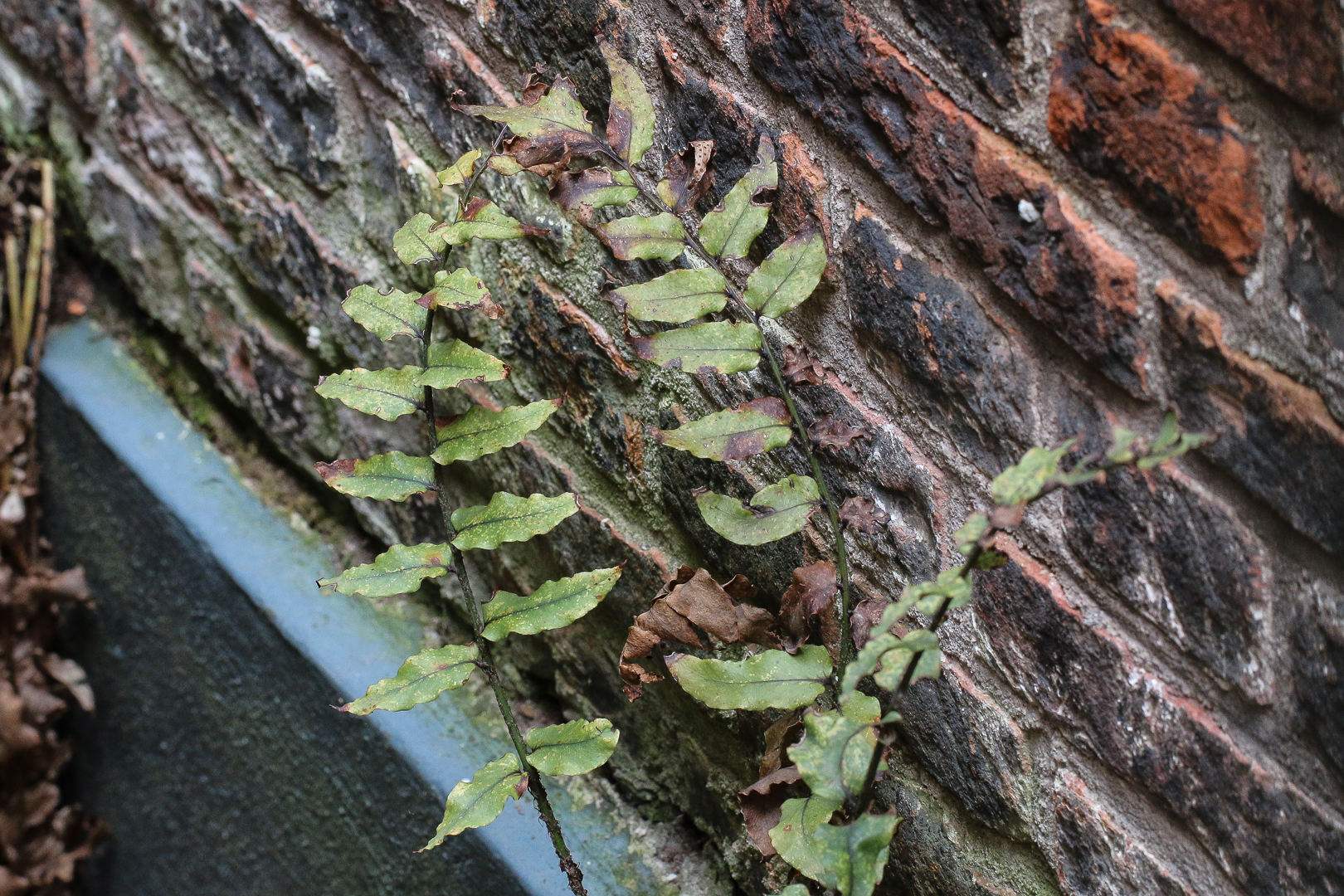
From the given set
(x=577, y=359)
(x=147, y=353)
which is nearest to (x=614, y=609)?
(x=577, y=359)

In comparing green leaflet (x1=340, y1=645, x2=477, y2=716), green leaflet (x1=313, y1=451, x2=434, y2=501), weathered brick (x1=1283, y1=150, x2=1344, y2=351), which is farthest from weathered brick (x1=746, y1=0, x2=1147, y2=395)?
green leaflet (x1=340, y1=645, x2=477, y2=716)

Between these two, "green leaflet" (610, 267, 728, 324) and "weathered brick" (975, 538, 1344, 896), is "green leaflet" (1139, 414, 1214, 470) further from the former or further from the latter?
"green leaflet" (610, 267, 728, 324)

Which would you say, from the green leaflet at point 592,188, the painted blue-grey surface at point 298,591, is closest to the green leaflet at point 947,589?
the green leaflet at point 592,188

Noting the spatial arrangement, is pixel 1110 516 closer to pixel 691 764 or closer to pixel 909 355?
pixel 909 355

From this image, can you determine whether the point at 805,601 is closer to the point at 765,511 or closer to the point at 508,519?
the point at 765,511

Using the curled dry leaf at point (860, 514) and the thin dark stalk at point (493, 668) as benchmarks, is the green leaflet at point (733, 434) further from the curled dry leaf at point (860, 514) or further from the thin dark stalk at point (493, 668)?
the thin dark stalk at point (493, 668)

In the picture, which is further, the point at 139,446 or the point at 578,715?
the point at 139,446

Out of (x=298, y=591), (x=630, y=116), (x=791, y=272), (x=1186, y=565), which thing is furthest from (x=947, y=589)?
(x=298, y=591)
